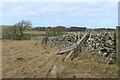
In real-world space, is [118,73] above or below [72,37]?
below

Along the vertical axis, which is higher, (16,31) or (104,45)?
(16,31)

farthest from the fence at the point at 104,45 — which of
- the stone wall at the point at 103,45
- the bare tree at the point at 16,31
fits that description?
the bare tree at the point at 16,31

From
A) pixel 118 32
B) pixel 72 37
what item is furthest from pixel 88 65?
pixel 72 37

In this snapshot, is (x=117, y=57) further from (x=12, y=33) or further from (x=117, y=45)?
(x=12, y=33)

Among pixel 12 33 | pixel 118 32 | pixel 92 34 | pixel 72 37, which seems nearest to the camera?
pixel 118 32

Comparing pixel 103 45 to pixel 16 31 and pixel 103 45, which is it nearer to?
pixel 103 45

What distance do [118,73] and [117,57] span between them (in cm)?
48

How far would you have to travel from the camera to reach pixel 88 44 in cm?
499

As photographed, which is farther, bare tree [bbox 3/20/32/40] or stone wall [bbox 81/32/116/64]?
Result: bare tree [bbox 3/20/32/40]

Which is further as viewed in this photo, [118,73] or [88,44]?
[88,44]

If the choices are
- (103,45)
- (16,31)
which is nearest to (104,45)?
(103,45)

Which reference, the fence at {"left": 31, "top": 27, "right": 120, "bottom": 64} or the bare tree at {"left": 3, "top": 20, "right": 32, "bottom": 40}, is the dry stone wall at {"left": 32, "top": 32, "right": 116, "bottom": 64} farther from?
the bare tree at {"left": 3, "top": 20, "right": 32, "bottom": 40}

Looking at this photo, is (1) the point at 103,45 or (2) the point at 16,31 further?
(2) the point at 16,31

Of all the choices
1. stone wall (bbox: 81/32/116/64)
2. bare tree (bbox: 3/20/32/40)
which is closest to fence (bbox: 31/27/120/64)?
stone wall (bbox: 81/32/116/64)
